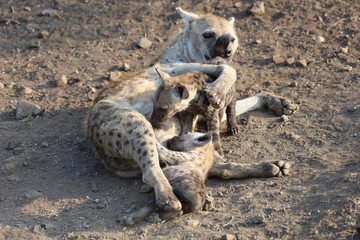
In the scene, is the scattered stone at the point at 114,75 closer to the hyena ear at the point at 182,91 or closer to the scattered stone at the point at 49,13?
the scattered stone at the point at 49,13

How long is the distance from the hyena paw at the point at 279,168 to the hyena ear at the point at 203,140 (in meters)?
0.56

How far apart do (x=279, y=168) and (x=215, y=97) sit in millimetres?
824

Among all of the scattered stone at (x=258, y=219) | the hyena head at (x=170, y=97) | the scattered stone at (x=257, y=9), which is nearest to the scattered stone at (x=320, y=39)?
the scattered stone at (x=257, y=9)

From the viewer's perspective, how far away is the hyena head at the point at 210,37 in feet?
18.9

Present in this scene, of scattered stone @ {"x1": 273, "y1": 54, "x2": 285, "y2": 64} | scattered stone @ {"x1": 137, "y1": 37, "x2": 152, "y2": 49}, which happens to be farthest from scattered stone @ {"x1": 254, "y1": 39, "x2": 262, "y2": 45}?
scattered stone @ {"x1": 137, "y1": 37, "x2": 152, "y2": 49}

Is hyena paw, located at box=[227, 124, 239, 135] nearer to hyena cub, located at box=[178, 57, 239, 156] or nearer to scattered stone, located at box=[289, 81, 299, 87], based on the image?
hyena cub, located at box=[178, 57, 239, 156]

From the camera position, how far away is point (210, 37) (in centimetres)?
593

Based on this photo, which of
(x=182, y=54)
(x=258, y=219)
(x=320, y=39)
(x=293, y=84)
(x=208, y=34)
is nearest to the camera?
(x=258, y=219)

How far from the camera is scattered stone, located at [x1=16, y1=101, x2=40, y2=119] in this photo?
5788 millimetres

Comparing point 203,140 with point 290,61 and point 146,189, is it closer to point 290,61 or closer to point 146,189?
point 146,189

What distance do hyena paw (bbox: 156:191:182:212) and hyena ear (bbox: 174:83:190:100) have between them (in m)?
1.02

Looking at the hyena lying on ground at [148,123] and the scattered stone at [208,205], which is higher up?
the hyena lying on ground at [148,123]

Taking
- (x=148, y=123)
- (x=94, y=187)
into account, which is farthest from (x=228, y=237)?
(x=94, y=187)

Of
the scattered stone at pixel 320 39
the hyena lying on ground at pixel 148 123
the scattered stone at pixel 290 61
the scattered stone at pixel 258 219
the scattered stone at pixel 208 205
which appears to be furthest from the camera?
the scattered stone at pixel 320 39
